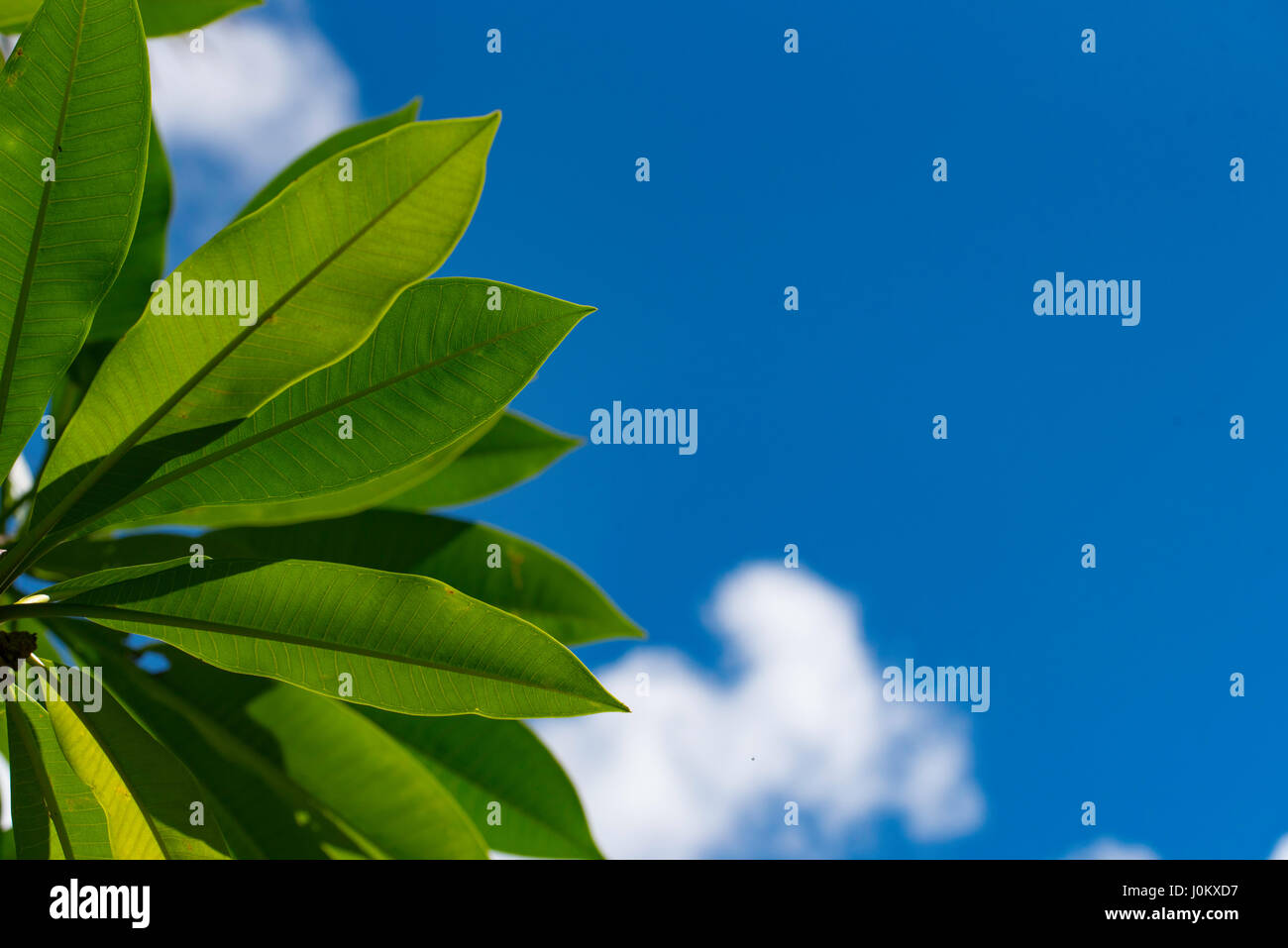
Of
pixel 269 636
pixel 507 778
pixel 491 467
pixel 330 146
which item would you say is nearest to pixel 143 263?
pixel 330 146

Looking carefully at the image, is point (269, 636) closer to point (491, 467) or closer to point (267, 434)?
point (267, 434)

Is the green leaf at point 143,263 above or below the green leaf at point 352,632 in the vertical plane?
above

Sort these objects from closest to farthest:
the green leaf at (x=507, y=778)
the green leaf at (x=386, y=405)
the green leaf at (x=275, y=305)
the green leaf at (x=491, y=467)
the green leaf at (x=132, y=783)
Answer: the green leaf at (x=275, y=305)
the green leaf at (x=386, y=405)
the green leaf at (x=132, y=783)
the green leaf at (x=507, y=778)
the green leaf at (x=491, y=467)

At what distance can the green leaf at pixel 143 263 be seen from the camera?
1.91 m

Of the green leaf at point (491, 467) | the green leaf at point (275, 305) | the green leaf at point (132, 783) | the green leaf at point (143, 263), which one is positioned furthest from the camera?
the green leaf at point (491, 467)

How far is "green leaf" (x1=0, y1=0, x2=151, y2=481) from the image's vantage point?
1111 millimetres

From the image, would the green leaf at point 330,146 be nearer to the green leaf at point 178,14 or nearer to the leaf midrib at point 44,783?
the green leaf at point 178,14

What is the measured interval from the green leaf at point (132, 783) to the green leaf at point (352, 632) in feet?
0.71

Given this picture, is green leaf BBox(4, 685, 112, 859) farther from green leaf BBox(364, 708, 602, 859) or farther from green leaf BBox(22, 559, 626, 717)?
green leaf BBox(364, 708, 602, 859)

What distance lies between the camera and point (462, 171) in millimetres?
1097

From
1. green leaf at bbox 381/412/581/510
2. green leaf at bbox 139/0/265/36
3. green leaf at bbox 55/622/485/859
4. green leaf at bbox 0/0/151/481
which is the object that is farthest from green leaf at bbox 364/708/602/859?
green leaf at bbox 139/0/265/36

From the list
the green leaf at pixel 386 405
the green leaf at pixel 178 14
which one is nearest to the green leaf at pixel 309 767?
the green leaf at pixel 386 405
